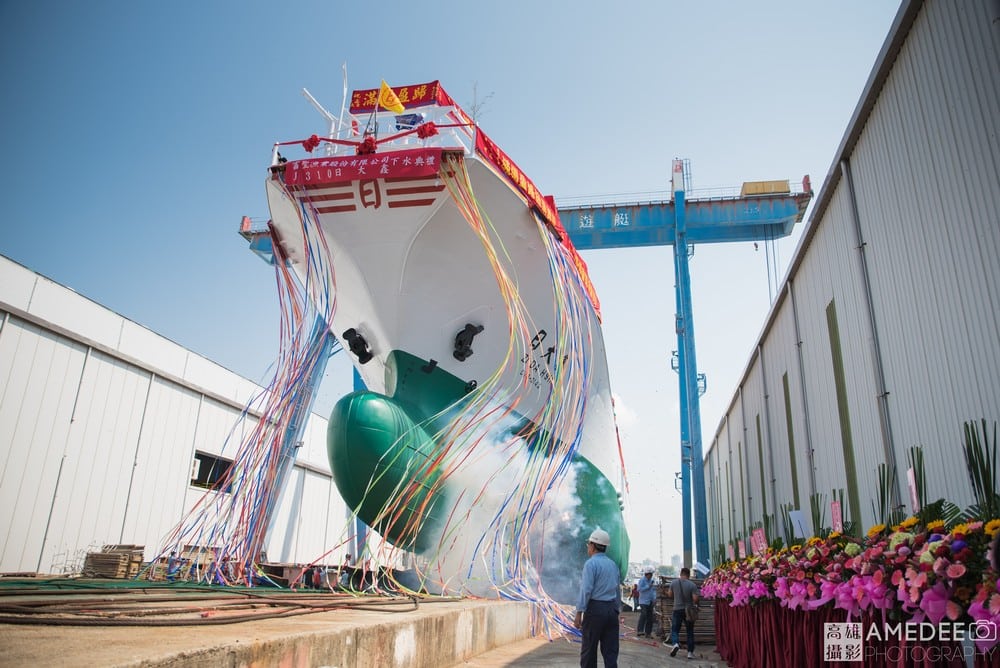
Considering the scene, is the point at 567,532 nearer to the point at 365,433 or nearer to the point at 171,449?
the point at 365,433

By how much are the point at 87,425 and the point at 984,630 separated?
34.9 ft

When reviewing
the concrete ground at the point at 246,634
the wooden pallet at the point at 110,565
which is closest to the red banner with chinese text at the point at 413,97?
the concrete ground at the point at 246,634

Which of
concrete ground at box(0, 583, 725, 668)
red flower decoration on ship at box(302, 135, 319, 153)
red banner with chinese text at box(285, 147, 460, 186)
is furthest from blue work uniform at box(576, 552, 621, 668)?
red flower decoration on ship at box(302, 135, 319, 153)

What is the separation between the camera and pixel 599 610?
3.55 m

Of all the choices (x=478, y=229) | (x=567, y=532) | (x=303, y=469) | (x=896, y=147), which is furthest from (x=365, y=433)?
(x=303, y=469)

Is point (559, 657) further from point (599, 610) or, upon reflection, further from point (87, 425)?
point (87, 425)

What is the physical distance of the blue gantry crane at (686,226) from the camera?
15273 mm

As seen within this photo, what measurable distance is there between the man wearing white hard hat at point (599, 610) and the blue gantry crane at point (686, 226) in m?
11.8

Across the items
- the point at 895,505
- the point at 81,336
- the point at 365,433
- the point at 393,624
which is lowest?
the point at 393,624

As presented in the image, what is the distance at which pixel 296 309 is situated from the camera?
24.9 feet

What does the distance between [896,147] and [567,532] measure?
6409 millimetres

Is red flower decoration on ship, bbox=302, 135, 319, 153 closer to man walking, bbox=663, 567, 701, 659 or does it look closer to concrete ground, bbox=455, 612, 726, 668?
concrete ground, bbox=455, 612, 726, 668

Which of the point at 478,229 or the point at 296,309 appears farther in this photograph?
the point at 296,309

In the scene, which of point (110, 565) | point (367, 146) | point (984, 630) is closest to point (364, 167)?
point (367, 146)
